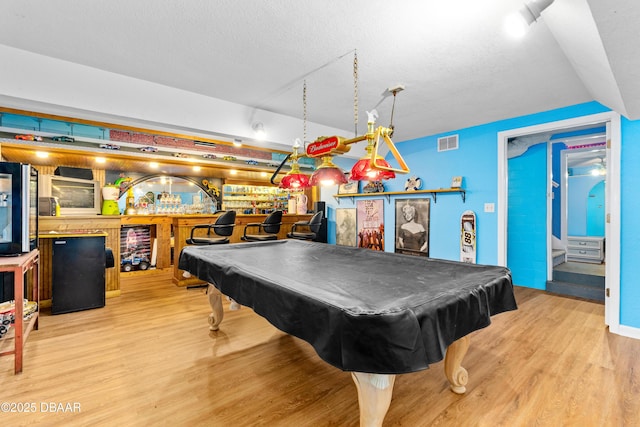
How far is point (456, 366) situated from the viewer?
1.92 metres

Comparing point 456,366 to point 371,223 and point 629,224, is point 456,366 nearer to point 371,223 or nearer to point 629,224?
point 629,224

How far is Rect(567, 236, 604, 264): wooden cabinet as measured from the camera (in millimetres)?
6066

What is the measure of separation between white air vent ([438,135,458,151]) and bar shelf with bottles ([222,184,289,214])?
15.3 ft

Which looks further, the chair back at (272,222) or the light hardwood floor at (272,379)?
the chair back at (272,222)

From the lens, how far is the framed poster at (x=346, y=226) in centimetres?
652

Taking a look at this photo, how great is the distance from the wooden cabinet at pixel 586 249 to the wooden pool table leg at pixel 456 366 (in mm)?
6201

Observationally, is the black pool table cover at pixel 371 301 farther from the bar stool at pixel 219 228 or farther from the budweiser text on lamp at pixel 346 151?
the bar stool at pixel 219 228

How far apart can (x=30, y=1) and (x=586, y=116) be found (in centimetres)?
544

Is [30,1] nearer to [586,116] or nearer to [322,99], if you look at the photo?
[322,99]

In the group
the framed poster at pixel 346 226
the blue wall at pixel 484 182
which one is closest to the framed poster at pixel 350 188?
the framed poster at pixel 346 226

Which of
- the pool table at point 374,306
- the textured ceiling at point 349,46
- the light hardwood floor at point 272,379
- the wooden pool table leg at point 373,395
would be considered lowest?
the light hardwood floor at point 272,379

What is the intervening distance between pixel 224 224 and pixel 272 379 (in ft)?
9.32

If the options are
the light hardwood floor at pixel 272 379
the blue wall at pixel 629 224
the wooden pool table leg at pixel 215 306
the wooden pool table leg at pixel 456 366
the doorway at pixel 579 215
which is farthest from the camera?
the doorway at pixel 579 215

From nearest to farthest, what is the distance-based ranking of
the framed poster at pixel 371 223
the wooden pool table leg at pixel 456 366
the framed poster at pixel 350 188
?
the wooden pool table leg at pixel 456 366 → the framed poster at pixel 371 223 → the framed poster at pixel 350 188
